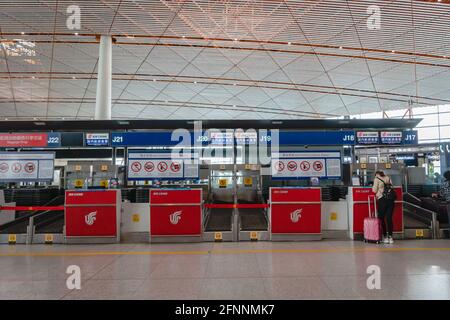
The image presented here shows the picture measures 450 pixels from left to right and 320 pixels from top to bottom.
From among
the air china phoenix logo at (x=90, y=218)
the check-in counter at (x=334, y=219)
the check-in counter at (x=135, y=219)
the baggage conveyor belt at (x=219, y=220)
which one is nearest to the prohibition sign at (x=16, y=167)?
the air china phoenix logo at (x=90, y=218)

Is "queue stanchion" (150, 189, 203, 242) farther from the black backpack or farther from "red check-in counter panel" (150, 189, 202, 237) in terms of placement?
the black backpack

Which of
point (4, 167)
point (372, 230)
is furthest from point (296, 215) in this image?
point (4, 167)

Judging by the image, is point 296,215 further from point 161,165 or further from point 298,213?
point 161,165

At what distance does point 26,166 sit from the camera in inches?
343

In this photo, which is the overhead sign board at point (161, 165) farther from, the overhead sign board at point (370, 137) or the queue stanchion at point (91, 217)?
the overhead sign board at point (370, 137)

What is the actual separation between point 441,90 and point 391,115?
7706 mm

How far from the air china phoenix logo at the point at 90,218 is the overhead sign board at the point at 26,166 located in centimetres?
251

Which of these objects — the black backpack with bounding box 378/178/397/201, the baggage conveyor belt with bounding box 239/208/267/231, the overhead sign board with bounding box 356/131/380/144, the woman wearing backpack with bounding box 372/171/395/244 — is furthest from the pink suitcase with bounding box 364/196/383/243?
the overhead sign board with bounding box 356/131/380/144

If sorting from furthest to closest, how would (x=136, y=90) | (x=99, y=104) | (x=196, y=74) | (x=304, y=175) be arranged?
(x=136, y=90)
(x=196, y=74)
(x=99, y=104)
(x=304, y=175)

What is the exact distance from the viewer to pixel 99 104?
13.5 metres
